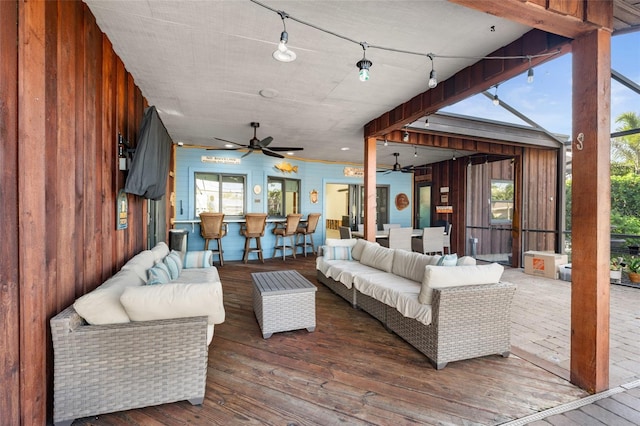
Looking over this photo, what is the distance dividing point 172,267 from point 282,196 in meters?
5.02

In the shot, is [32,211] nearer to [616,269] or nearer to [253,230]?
[253,230]

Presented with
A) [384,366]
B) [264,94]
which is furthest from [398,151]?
[384,366]

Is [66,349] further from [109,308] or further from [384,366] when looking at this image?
[384,366]

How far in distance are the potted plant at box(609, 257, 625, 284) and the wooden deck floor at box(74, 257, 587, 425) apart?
4144 millimetres

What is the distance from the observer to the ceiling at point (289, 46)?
2279mm

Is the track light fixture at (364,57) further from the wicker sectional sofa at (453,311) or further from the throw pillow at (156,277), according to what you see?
→ the throw pillow at (156,277)

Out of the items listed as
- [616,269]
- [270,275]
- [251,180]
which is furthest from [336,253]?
[616,269]

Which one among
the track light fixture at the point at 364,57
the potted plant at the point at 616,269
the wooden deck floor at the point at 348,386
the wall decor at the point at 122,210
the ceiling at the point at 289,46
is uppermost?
the ceiling at the point at 289,46

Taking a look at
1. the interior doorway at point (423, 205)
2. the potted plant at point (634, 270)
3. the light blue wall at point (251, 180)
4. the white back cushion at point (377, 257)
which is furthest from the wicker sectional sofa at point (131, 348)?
the interior doorway at point (423, 205)

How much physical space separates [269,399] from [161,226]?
4.24 meters

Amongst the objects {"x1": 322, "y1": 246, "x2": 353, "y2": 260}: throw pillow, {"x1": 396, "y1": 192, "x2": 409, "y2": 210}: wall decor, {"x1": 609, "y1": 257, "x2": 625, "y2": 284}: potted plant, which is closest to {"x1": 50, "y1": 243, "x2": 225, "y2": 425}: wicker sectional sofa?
{"x1": 322, "y1": 246, "x2": 353, "y2": 260}: throw pillow

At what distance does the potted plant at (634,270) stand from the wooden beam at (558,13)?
4715 millimetres

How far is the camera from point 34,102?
160 centimetres

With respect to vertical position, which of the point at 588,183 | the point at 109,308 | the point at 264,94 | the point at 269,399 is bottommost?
the point at 269,399
